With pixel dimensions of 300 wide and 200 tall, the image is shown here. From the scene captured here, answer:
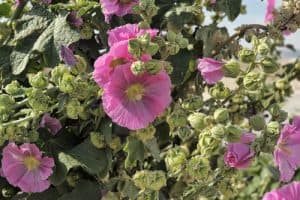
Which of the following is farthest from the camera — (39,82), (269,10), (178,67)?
(269,10)

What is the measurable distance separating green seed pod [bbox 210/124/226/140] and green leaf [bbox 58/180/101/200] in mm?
294

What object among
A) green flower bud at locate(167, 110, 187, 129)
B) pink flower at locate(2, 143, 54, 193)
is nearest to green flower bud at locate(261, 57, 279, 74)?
green flower bud at locate(167, 110, 187, 129)

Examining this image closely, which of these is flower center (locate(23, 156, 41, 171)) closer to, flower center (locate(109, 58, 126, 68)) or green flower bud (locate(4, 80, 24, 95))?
green flower bud (locate(4, 80, 24, 95))

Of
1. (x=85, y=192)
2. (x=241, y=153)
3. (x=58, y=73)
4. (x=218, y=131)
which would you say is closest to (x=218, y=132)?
(x=218, y=131)

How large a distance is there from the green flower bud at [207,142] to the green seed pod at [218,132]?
0.02 metres

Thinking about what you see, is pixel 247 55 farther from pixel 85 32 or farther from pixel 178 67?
pixel 85 32

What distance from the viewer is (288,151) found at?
929mm

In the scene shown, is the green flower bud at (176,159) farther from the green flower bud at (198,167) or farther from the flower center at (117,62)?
the flower center at (117,62)

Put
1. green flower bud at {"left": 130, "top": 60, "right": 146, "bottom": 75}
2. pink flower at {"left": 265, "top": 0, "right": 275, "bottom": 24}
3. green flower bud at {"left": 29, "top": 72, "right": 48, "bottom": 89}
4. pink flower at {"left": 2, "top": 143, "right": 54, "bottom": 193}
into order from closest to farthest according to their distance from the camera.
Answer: green flower bud at {"left": 130, "top": 60, "right": 146, "bottom": 75} → green flower bud at {"left": 29, "top": 72, "right": 48, "bottom": 89} → pink flower at {"left": 2, "top": 143, "right": 54, "bottom": 193} → pink flower at {"left": 265, "top": 0, "right": 275, "bottom": 24}

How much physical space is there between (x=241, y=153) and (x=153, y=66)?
0.17 meters

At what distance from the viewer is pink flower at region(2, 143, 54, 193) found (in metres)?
1.00

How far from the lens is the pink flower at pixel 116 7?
3.16 ft

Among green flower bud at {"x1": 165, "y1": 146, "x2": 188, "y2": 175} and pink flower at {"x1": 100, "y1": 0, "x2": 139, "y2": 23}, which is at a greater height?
pink flower at {"x1": 100, "y1": 0, "x2": 139, "y2": 23}

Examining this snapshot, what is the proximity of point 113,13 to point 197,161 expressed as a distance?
0.78ft
